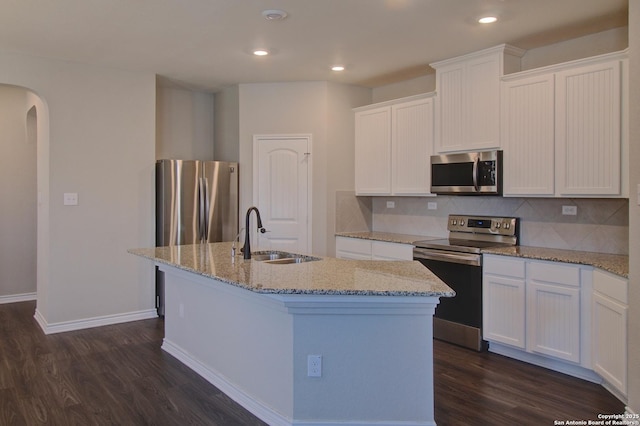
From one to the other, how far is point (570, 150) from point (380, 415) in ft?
7.99

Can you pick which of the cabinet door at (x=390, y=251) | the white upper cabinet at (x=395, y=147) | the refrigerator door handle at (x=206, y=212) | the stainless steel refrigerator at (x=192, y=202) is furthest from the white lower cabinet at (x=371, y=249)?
the refrigerator door handle at (x=206, y=212)

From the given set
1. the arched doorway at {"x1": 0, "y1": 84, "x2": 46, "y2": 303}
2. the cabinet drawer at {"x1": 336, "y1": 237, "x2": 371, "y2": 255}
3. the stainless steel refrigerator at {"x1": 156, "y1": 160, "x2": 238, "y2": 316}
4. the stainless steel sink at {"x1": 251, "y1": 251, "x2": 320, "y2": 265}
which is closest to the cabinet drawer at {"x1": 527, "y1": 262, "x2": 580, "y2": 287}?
the stainless steel sink at {"x1": 251, "y1": 251, "x2": 320, "y2": 265}

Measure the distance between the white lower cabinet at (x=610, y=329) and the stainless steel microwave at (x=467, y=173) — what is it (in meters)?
1.18

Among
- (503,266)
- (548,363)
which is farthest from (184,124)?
(548,363)

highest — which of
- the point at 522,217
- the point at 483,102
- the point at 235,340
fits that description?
the point at 483,102

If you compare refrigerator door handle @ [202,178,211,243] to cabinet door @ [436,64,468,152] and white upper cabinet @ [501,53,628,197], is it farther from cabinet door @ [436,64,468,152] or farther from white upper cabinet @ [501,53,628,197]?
white upper cabinet @ [501,53,628,197]

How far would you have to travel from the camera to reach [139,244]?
5000 millimetres

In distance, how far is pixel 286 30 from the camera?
368 cm

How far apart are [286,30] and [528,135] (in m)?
2.10

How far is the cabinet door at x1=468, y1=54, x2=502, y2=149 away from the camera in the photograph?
3.98m

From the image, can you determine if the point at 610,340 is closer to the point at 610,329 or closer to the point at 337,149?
the point at 610,329

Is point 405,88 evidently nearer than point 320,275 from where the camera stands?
No

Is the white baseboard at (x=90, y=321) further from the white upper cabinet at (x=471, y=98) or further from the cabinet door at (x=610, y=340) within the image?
the cabinet door at (x=610, y=340)

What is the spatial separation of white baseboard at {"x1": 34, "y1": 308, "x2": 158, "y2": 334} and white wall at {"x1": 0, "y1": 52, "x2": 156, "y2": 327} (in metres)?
0.02
